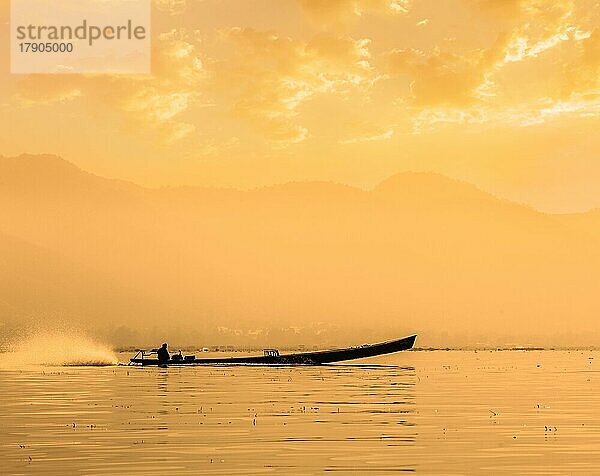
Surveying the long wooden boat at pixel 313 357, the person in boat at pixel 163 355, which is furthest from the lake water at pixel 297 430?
the person in boat at pixel 163 355

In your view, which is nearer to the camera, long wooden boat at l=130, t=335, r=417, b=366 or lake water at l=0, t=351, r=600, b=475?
lake water at l=0, t=351, r=600, b=475

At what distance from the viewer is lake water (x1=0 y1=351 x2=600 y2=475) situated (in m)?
28.9

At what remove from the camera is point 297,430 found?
37750 millimetres

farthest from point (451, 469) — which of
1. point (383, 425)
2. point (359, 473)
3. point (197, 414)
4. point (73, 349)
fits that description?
point (73, 349)

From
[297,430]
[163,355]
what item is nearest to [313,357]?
[163,355]

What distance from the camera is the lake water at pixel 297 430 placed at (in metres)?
28.9

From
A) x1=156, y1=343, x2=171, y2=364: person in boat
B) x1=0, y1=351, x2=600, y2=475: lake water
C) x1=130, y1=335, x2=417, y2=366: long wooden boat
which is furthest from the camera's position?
x1=156, y1=343, x2=171, y2=364: person in boat

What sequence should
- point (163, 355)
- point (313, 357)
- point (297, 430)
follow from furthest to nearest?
point (313, 357) < point (163, 355) < point (297, 430)

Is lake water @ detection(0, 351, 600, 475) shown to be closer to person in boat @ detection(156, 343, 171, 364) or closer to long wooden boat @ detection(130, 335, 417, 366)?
long wooden boat @ detection(130, 335, 417, 366)

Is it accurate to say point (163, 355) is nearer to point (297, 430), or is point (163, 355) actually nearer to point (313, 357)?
point (313, 357)

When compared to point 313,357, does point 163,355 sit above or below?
above

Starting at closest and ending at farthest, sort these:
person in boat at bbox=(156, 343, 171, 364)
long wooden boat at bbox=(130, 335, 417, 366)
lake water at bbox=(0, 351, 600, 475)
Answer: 1. lake water at bbox=(0, 351, 600, 475)
2. long wooden boat at bbox=(130, 335, 417, 366)
3. person in boat at bbox=(156, 343, 171, 364)

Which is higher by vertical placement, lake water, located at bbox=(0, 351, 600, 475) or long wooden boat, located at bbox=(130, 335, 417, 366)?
long wooden boat, located at bbox=(130, 335, 417, 366)

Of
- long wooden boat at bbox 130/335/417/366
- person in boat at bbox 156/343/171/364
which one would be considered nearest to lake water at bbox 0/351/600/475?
long wooden boat at bbox 130/335/417/366
